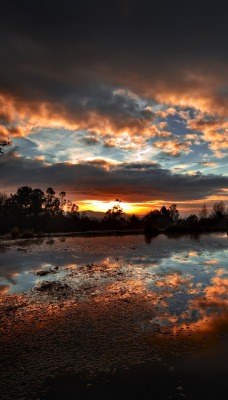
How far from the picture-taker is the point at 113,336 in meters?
9.34

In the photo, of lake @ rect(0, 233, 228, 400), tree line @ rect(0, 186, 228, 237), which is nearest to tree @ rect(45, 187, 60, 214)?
tree line @ rect(0, 186, 228, 237)

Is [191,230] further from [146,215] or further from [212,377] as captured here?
[212,377]

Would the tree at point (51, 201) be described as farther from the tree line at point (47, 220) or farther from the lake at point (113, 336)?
the lake at point (113, 336)

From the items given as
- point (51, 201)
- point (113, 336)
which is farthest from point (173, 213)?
point (113, 336)

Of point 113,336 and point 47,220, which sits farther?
point 47,220

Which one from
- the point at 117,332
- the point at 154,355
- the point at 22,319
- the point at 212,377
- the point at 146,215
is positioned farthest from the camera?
the point at 146,215

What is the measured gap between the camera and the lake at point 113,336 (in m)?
6.68

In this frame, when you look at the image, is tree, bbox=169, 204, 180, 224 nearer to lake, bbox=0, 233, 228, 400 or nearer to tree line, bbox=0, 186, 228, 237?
tree line, bbox=0, 186, 228, 237

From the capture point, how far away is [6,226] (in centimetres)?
7688

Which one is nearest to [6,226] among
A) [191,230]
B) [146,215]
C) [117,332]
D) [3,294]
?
[191,230]

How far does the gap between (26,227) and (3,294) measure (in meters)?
64.8

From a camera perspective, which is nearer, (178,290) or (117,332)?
(117,332)

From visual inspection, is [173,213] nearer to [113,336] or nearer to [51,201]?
[51,201]

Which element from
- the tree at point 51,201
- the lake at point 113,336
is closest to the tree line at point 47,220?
the tree at point 51,201
